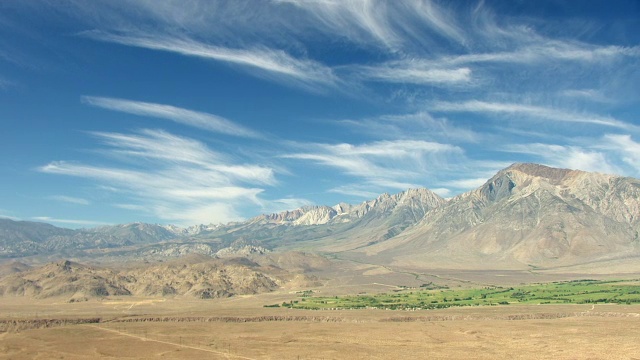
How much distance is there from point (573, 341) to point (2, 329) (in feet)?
435

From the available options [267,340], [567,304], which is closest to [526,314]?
[567,304]

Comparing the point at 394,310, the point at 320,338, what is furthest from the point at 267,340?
the point at 394,310

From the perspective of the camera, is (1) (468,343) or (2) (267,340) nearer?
(1) (468,343)

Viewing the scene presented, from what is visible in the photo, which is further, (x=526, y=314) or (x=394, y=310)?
(x=394, y=310)

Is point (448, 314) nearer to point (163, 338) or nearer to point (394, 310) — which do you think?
point (394, 310)

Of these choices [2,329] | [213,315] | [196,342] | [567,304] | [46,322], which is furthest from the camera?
[567,304]

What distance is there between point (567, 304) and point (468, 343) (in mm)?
90318

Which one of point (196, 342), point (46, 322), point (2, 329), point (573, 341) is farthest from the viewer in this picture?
point (46, 322)

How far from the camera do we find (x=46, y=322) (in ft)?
476

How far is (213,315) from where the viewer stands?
16138 centimetres

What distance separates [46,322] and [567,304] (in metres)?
158

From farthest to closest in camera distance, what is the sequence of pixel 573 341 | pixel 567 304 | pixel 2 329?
pixel 567 304 < pixel 2 329 < pixel 573 341

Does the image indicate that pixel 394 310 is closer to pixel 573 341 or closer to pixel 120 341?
pixel 573 341

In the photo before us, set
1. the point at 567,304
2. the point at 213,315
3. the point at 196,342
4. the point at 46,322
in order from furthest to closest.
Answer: the point at 567,304
the point at 213,315
the point at 46,322
the point at 196,342
